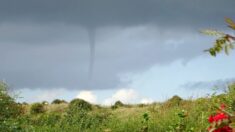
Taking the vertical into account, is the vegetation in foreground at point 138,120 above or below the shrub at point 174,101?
below

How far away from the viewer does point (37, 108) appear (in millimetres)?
31766

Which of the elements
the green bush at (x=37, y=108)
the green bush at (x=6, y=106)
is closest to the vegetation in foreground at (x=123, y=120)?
the green bush at (x=6, y=106)

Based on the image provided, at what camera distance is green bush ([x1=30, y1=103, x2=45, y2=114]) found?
31.3 metres

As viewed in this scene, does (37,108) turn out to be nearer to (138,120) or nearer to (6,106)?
(6,106)

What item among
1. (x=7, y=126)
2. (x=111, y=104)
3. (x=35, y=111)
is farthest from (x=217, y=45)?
(x=111, y=104)

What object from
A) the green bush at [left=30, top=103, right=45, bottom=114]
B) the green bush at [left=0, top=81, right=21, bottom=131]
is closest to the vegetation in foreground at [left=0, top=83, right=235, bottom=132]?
the green bush at [left=0, top=81, right=21, bottom=131]

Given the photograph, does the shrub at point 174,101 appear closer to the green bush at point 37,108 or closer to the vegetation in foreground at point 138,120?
the vegetation in foreground at point 138,120

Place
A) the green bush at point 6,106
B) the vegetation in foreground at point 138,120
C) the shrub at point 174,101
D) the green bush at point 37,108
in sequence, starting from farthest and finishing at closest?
1. the green bush at point 37,108
2. the shrub at point 174,101
3. the green bush at point 6,106
4. the vegetation in foreground at point 138,120

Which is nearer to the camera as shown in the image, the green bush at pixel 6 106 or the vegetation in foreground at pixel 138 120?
the vegetation in foreground at pixel 138 120

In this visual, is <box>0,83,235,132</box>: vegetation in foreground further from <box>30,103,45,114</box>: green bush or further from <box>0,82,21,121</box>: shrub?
<box>30,103,45,114</box>: green bush

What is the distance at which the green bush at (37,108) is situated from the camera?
1233 inches

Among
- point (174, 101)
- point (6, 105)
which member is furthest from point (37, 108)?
point (6, 105)

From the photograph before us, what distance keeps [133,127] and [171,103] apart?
26.1 ft

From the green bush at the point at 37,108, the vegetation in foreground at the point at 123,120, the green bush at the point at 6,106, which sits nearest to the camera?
the vegetation in foreground at the point at 123,120
